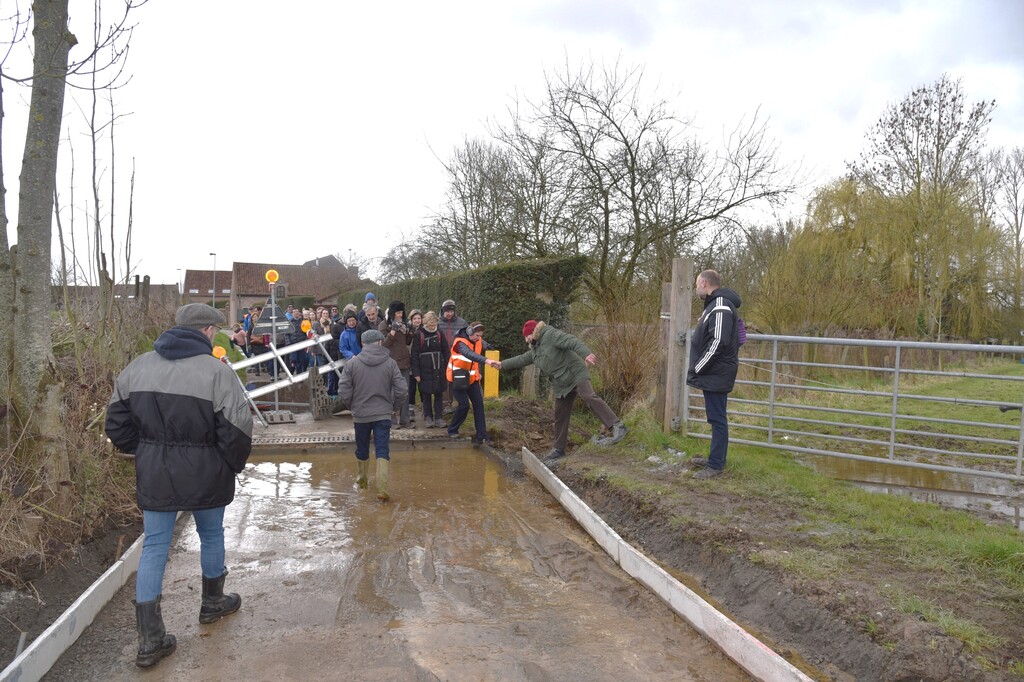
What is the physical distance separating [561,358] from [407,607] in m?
4.78

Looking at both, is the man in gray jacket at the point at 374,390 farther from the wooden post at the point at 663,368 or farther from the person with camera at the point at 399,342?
the wooden post at the point at 663,368

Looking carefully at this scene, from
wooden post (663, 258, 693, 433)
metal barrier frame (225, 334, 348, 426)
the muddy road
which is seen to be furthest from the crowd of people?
wooden post (663, 258, 693, 433)

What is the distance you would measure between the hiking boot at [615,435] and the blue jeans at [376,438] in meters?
2.94

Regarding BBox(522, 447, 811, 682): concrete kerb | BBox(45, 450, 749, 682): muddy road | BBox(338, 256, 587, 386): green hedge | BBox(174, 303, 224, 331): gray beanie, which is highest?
BBox(338, 256, 587, 386): green hedge

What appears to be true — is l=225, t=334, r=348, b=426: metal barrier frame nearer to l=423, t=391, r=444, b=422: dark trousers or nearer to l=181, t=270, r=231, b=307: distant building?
l=423, t=391, r=444, b=422: dark trousers

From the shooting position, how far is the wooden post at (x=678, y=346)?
9125 millimetres

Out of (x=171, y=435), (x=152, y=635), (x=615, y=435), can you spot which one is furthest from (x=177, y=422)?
(x=615, y=435)

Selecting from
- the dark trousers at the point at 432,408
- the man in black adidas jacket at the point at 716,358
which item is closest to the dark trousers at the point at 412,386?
the dark trousers at the point at 432,408

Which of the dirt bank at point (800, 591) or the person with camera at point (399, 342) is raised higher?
the person with camera at point (399, 342)

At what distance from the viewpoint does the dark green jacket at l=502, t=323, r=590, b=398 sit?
29.8ft

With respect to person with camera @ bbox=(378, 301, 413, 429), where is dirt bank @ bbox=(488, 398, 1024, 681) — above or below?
below

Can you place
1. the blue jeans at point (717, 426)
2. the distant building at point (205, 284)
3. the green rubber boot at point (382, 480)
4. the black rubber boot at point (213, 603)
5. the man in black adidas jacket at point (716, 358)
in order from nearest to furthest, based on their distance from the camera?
the black rubber boot at point (213, 603) < the man in black adidas jacket at point (716, 358) < the blue jeans at point (717, 426) < the green rubber boot at point (382, 480) < the distant building at point (205, 284)

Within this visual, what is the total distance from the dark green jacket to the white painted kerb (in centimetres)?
516

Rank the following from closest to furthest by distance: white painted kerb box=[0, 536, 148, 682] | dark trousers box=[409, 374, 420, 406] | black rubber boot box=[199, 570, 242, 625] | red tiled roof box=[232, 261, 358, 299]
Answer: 1. white painted kerb box=[0, 536, 148, 682]
2. black rubber boot box=[199, 570, 242, 625]
3. dark trousers box=[409, 374, 420, 406]
4. red tiled roof box=[232, 261, 358, 299]
